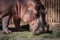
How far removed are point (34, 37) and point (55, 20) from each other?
1.97 meters

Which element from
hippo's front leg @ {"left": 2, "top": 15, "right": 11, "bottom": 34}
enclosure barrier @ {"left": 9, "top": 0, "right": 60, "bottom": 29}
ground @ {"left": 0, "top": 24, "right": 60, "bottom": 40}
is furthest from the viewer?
enclosure barrier @ {"left": 9, "top": 0, "right": 60, "bottom": 29}

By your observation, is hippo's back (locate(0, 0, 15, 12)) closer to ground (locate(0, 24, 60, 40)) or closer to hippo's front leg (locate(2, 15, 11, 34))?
hippo's front leg (locate(2, 15, 11, 34))

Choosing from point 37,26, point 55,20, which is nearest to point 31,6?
point 37,26

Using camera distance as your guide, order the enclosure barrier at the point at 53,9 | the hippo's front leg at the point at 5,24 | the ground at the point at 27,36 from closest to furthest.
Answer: the ground at the point at 27,36 < the hippo's front leg at the point at 5,24 < the enclosure barrier at the point at 53,9

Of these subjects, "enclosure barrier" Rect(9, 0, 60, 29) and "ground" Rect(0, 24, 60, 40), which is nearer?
"ground" Rect(0, 24, 60, 40)

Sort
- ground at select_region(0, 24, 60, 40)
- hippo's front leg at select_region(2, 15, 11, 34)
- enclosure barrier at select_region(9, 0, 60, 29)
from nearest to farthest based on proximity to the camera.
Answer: ground at select_region(0, 24, 60, 40) → hippo's front leg at select_region(2, 15, 11, 34) → enclosure barrier at select_region(9, 0, 60, 29)

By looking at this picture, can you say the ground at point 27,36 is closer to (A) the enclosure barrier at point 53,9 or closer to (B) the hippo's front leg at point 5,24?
(B) the hippo's front leg at point 5,24

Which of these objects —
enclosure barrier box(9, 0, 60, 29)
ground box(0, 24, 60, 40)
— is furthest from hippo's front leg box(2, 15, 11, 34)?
enclosure barrier box(9, 0, 60, 29)

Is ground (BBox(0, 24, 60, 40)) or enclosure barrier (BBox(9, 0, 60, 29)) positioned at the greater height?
enclosure barrier (BBox(9, 0, 60, 29))

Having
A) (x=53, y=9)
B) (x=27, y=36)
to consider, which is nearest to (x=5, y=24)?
(x=27, y=36)

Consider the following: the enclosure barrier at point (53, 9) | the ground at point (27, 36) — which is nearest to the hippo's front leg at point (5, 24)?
the ground at point (27, 36)

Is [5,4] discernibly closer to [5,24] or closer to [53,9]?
[5,24]

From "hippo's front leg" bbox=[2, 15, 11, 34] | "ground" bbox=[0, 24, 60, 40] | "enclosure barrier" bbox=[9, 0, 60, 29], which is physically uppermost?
"enclosure barrier" bbox=[9, 0, 60, 29]

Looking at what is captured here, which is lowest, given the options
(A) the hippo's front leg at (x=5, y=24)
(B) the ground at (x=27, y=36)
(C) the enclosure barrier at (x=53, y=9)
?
(B) the ground at (x=27, y=36)
